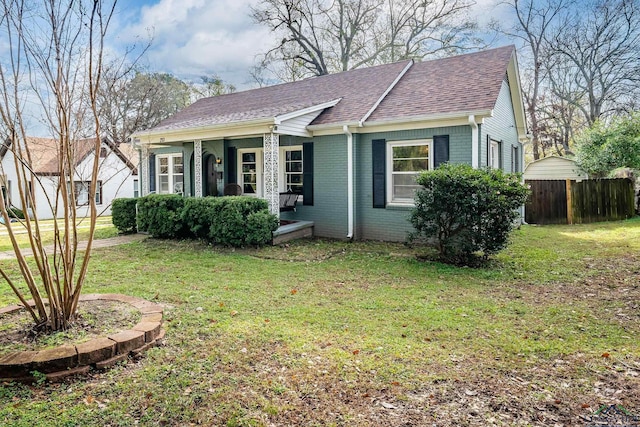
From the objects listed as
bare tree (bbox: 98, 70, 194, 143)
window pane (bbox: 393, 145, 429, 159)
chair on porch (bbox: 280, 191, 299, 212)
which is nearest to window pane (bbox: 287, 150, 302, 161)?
chair on porch (bbox: 280, 191, 299, 212)

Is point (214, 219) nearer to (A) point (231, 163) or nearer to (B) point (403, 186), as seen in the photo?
(A) point (231, 163)

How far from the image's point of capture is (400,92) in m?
11.3

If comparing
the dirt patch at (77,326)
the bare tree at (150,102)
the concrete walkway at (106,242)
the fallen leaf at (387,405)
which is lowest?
the fallen leaf at (387,405)

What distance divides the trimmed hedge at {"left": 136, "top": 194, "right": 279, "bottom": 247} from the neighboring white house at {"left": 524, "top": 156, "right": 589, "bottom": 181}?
13321mm

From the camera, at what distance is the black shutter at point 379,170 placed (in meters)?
10.1

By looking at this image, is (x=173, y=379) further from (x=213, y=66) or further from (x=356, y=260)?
(x=213, y=66)

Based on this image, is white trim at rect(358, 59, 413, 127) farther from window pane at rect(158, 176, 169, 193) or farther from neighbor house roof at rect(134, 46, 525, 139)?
window pane at rect(158, 176, 169, 193)

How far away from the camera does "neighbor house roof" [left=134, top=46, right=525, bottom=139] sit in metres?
9.48

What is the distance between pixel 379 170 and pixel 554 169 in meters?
12.1

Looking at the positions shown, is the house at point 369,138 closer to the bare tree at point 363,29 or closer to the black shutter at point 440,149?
the black shutter at point 440,149

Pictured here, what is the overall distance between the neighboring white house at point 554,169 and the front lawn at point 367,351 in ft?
38.5

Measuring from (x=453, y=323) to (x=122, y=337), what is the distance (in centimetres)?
333

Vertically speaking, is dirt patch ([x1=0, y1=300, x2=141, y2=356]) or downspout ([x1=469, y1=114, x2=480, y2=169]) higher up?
downspout ([x1=469, y1=114, x2=480, y2=169])

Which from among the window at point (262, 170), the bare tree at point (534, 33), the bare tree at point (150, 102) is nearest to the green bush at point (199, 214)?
the window at point (262, 170)
